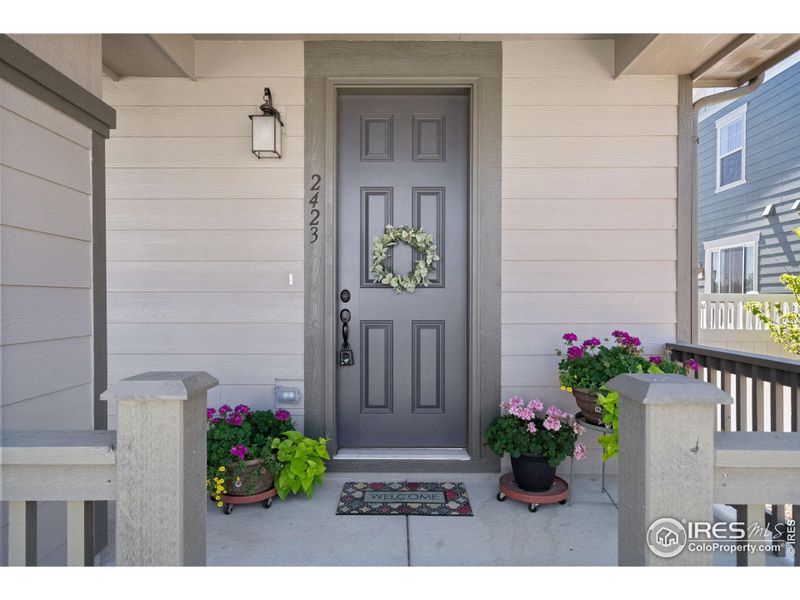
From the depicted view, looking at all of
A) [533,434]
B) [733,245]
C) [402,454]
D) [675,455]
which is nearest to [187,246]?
[402,454]

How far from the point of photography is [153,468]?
0.92m

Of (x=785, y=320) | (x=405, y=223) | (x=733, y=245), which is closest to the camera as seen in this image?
(x=405, y=223)

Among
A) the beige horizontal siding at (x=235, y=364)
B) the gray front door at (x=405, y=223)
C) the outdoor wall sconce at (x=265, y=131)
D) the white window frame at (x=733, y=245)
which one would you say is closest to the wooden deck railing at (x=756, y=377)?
the gray front door at (x=405, y=223)

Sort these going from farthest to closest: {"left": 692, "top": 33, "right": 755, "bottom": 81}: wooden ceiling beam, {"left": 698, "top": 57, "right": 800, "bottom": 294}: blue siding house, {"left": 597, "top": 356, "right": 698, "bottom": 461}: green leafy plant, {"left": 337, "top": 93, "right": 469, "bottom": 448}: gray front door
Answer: {"left": 698, "top": 57, "right": 800, "bottom": 294}: blue siding house < {"left": 337, "top": 93, "right": 469, "bottom": 448}: gray front door < {"left": 692, "top": 33, "right": 755, "bottom": 81}: wooden ceiling beam < {"left": 597, "top": 356, "right": 698, "bottom": 461}: green leafy plant

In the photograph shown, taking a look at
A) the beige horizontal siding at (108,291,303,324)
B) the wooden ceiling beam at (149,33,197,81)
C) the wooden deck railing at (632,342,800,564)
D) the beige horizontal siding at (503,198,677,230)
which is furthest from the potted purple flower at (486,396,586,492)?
the wooden ceiling beam at (149,33,197,81)

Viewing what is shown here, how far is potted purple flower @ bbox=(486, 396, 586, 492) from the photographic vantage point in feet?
7.65

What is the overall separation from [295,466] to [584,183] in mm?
2147

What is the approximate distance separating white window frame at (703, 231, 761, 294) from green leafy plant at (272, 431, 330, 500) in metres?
6.21

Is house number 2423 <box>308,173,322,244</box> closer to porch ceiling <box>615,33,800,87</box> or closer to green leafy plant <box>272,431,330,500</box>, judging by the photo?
green leafy plant <box>272,431,330,500</box>

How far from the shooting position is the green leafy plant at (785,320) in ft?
14.5

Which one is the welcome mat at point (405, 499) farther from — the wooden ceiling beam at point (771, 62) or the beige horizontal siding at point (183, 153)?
the wooden ceiling beam at point (771, 62)

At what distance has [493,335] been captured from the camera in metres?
2.69

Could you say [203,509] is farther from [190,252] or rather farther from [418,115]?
[418,115]

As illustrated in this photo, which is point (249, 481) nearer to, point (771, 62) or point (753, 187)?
point (771, 62)
